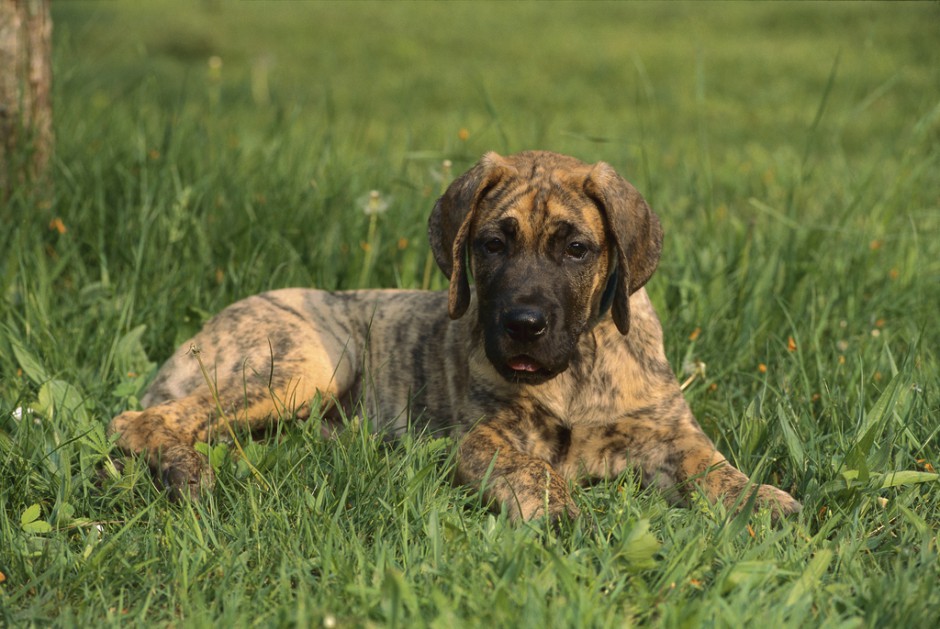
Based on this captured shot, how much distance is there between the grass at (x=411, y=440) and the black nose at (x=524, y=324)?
0.48m

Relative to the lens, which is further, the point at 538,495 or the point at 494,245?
the point at 494,245

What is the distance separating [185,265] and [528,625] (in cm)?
314

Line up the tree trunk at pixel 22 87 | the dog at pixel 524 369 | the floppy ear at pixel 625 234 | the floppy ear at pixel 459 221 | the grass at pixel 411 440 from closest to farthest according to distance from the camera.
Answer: the grass at pixel 411 440 → the dog at pixel 524 369 → the floppy ear at pixel 625 234 → the floppy ear at pixel 459 221 → the tree trunk at pixel 22 87

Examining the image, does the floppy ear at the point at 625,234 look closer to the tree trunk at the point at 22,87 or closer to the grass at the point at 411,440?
the grass at the point at 411,440

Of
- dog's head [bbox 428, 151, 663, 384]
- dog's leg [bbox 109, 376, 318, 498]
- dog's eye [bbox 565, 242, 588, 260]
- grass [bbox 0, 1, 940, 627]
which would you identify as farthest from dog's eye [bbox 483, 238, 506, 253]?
dog's leg [bbox 109, 376, 318, 498]

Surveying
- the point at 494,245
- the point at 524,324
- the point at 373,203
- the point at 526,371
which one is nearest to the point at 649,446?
the point at 526,371

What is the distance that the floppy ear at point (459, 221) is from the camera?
3898 mm

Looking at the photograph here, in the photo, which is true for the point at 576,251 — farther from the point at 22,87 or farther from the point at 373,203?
the point at 22,87

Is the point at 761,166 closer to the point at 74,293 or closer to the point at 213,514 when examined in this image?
the point at 74,293

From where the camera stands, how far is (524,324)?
3.52 metres

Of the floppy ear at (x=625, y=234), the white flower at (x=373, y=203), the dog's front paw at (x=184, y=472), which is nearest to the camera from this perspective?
the dog's front paw at (x=184, y=472)

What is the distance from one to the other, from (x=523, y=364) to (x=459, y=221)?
625mm

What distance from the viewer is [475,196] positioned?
12.8 ft

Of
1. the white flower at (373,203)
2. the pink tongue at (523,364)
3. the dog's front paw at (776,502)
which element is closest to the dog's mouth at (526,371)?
the pink tongue at (523,364)
